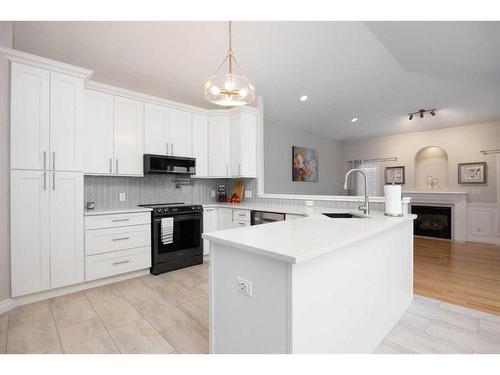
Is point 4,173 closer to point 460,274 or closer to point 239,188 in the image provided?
point 239,188

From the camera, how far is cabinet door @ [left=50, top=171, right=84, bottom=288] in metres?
2.58

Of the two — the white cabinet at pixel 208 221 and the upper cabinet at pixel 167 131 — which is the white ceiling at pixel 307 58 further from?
the white cabinet at pixel 208 221

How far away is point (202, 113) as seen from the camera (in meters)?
Answer: 4.16

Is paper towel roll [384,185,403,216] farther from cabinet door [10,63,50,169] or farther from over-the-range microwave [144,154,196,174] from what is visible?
cabinet door [10,63,50,169]

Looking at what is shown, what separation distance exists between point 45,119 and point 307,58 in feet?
10.5

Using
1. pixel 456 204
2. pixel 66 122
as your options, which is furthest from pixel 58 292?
pixel 456 204

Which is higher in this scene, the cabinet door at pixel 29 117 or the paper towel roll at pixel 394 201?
Result: the cabinet door at pixel 29 117

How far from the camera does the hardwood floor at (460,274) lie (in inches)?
104

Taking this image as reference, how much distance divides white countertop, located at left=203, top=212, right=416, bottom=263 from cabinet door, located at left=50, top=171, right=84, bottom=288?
1.98 metres

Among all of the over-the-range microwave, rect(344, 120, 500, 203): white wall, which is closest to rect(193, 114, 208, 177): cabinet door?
the over-the-range microwave

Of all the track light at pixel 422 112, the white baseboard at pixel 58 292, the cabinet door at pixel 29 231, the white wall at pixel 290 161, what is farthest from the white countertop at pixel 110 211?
the track light at pixel 422 112

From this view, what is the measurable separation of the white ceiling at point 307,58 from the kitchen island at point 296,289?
238 centimetres

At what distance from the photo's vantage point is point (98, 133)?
3150 mm

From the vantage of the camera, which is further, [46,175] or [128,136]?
[128,136]
